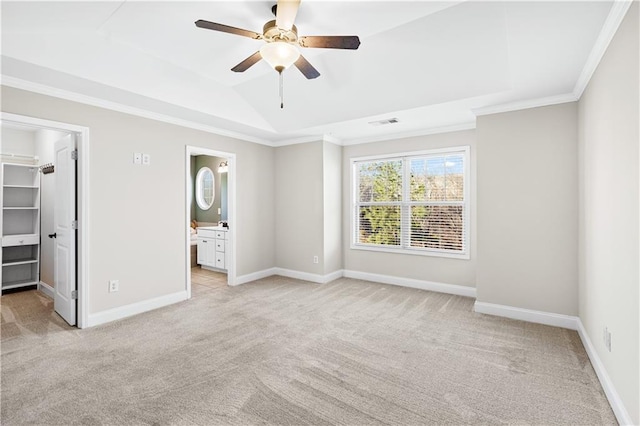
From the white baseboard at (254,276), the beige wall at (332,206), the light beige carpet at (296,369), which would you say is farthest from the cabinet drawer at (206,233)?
the beige wall at (332,206)

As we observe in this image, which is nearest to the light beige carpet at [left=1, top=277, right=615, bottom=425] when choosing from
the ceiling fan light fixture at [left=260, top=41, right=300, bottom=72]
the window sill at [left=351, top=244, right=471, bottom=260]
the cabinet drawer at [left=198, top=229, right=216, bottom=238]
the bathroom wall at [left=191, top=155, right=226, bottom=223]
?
the window sill at [left=351, top=244, right=471, bottom=260]

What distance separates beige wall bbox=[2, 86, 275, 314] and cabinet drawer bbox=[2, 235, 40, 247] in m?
2.47

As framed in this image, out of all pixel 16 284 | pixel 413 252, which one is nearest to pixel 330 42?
pixel 413 252

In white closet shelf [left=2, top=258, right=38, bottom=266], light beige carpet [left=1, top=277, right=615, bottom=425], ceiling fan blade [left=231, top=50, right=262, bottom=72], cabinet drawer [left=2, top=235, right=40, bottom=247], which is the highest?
ceiling fan blade [left=231, top=50, right=262, bottom=72]

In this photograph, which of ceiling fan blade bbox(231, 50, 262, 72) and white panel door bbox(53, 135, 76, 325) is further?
white panel door bbox(53, 135, 76, 325)

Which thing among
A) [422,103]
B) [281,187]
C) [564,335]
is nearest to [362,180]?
[281,187]

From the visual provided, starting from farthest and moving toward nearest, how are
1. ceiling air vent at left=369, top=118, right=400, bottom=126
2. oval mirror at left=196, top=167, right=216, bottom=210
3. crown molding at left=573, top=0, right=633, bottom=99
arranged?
oval mirror at left=196, top=167, right=216, bottom=210, ceiling air vent at left=369, top=118, right=400, bottom=126, crown molding at left=573, top=0, right=633, bottom=99

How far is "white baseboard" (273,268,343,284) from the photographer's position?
539 cm

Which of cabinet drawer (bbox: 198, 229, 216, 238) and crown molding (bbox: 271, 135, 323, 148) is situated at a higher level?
crown molding (bbox: 271, 135, 323, 148)

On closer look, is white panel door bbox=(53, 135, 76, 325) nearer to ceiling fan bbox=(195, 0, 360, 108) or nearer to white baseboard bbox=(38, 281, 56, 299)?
white baseboard bbox=(38, 281, 56, 299)

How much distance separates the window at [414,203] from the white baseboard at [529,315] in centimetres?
93

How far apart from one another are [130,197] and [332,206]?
3.09m

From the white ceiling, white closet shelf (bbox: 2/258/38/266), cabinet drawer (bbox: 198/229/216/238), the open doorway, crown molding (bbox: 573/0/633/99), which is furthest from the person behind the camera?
cabinet drawer (bbox: 198/229/216/238)

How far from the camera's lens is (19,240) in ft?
15.9
